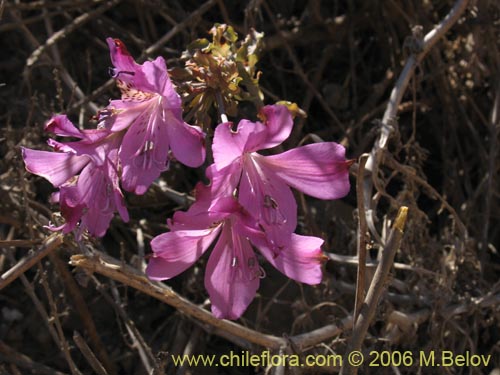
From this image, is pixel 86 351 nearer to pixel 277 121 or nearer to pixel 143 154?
pixel 143 154

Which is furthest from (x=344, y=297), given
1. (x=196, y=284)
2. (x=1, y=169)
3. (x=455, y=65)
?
(x=1, y=169)

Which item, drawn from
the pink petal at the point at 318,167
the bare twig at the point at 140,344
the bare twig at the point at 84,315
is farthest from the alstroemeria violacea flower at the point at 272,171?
the bare twig at the point at 84,315

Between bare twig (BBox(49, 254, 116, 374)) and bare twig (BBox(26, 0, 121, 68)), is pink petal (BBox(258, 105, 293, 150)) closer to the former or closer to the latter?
bare twig (BBox(49, 254, 116, 374))

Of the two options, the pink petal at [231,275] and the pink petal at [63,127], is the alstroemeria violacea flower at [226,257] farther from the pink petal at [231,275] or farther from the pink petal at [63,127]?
the pink petal at [63,127]

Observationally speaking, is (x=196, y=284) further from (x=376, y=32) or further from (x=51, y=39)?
(x=376, y=32)

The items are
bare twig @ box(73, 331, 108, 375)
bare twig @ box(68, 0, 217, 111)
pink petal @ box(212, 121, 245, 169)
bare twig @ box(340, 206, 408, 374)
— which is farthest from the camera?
bare twig @ box(68, 0, 217, 111)

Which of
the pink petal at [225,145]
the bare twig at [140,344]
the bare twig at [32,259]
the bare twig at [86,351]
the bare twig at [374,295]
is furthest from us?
the bare twig at [140,344]

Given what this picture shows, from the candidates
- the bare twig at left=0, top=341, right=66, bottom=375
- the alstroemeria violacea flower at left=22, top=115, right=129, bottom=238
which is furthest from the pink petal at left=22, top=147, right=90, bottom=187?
the bare twig at left=0, top=341, right=66, bottom=375
